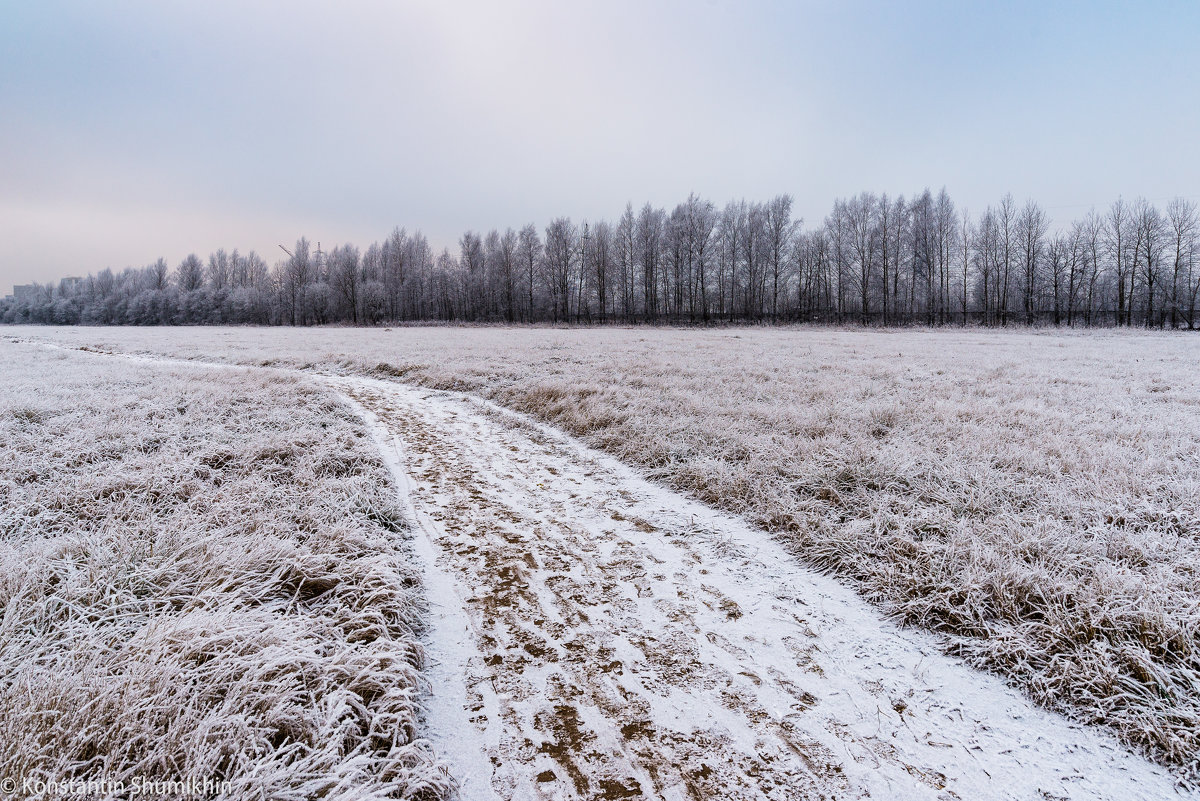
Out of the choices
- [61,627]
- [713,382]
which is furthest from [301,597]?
[713,382]

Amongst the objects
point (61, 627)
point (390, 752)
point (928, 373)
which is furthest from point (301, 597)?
point (928, 373)

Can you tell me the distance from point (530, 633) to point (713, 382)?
8139 millimetres

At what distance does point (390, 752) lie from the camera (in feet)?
6.20

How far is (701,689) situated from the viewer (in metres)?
2.37

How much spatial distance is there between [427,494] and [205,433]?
3.32 meters

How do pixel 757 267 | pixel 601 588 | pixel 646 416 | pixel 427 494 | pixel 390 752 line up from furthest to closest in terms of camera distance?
1. pixel 757 267
2. pixel 646 416
3. pixel 427 494
4. pixel 601 588
5. pixel 390 752

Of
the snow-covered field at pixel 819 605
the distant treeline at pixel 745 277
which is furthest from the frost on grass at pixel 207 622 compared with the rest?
the distant treeline at pixel 745 277

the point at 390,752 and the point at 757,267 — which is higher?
the point at 757,267

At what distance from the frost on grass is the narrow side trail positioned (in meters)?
0.35

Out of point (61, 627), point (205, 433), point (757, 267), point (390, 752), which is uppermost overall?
point (757, 267)

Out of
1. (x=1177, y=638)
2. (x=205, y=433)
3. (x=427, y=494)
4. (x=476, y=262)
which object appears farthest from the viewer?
(x=476, y=262)

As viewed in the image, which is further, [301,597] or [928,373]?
[928,373]

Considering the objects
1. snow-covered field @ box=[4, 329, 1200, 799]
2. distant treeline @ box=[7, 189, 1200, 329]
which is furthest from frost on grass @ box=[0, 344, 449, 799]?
distant treeline @ box=[7, 189, 1200, 329]

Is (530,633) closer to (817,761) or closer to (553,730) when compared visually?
(553,730)
